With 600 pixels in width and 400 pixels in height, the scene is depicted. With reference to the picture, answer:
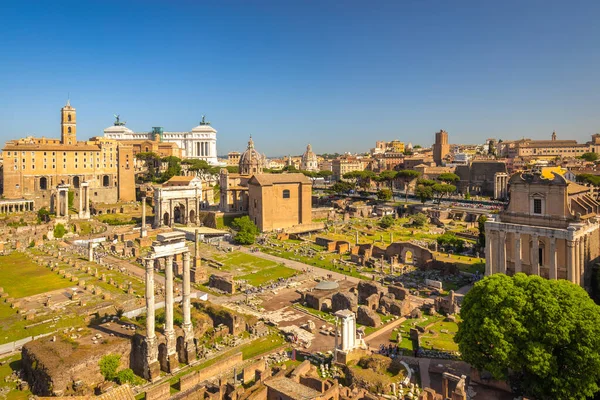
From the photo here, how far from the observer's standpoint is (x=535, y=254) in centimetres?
2894

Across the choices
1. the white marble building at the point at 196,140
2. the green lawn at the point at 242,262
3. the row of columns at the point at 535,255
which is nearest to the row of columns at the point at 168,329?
the green lawn at the point at 242,262

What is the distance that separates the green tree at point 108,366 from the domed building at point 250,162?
62934 millimetres

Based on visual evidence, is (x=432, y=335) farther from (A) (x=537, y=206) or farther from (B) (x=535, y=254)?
(A) (x=537, y=206)

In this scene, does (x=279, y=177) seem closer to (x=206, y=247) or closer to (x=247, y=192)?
(x=247, y=192)

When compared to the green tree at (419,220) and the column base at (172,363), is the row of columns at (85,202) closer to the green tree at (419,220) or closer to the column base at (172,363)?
the green tree at (419,220)

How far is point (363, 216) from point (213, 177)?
147 ft

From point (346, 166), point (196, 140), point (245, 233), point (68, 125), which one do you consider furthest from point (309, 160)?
point (245, 233)

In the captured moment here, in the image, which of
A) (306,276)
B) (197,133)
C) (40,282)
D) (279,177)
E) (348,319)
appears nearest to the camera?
(348,319)

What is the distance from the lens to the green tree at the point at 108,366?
20156mm

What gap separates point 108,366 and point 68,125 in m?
75.5

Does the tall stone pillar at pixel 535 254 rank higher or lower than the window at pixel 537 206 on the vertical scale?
lower

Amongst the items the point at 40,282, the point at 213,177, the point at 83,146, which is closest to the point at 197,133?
the point at 213,177

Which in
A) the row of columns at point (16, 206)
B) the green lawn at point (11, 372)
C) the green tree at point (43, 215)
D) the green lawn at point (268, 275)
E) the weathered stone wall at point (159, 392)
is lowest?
the green lawn at point (11, 372)

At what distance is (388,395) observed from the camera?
62.0 ft
